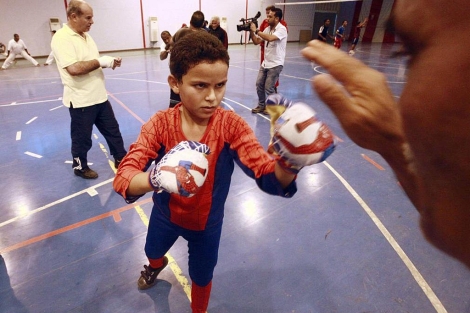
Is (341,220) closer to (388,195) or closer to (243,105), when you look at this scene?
(388,195)

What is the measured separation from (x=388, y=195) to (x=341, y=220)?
2.76 ft

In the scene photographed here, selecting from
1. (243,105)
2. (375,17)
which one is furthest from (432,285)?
(375,17)

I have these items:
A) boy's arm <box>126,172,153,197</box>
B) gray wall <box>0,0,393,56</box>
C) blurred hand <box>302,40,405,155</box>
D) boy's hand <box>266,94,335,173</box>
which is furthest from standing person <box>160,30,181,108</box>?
gray wall <box>0,0,393,56</box>

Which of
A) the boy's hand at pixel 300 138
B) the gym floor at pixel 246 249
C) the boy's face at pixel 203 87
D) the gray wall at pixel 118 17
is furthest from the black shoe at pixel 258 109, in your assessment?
the gray wall at pixel 118 17

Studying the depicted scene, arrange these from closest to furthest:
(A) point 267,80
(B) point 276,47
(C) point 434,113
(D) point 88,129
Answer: (C) point 434,113 < (D) point 88,129 < (B) point 276,47 < (A) point 267,80

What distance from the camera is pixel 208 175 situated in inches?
59.2

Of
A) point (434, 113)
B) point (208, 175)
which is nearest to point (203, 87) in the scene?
point (208, 175)

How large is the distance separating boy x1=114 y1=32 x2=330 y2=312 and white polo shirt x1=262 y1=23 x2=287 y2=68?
177 inches

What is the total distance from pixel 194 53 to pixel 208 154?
0.49m

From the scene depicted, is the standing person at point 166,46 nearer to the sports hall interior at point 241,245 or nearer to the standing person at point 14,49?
the sports hall interior at point 241,245

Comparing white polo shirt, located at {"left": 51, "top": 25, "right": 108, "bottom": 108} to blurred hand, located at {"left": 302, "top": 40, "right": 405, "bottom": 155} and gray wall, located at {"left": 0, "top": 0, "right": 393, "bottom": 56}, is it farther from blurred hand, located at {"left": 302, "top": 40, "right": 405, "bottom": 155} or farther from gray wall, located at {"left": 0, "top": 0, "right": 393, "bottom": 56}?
gray wall, located at {"left": 0, "top": 0, "right": 393, "bottom": 56}

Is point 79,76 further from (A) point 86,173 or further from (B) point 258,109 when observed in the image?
(B) point 258,109

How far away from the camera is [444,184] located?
Answer: 0.41m

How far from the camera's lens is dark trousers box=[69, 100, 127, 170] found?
11.5 feet
